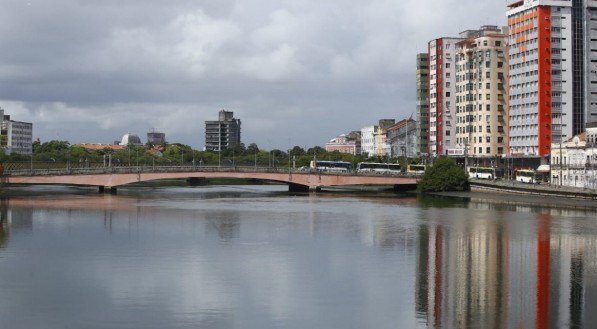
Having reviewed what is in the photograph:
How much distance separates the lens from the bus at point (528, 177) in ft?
345

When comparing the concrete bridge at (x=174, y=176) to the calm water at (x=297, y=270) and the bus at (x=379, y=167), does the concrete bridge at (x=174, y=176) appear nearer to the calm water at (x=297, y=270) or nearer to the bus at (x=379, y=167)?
the bus at (x=379, y=167)

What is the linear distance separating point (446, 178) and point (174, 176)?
108 ft

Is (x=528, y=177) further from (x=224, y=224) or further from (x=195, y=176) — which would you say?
(x=224, y=224)

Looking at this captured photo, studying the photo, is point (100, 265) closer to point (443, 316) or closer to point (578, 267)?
point (443, 316)

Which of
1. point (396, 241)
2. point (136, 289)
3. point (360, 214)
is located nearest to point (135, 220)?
point (360, 214)

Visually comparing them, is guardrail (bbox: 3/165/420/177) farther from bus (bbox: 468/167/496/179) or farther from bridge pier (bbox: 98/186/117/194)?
bus (bbox: 468/167/496/179)

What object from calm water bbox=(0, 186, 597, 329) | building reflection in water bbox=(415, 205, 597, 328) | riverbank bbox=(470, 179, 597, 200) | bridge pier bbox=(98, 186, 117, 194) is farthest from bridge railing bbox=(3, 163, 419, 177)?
building reflection in water bbox=(415, 205, 597, 328)

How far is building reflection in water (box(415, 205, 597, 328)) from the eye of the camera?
102 ft

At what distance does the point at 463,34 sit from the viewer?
5517 inches

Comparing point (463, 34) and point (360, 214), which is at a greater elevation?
point (463, 34)

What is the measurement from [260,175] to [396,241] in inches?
2439

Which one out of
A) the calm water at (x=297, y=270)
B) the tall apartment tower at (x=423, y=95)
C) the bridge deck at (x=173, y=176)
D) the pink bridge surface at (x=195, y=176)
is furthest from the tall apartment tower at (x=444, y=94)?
the calm water at (x=297, y=270)

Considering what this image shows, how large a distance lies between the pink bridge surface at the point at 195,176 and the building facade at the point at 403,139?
4895cm

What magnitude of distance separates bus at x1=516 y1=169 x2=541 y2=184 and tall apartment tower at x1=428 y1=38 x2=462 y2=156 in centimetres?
2722
